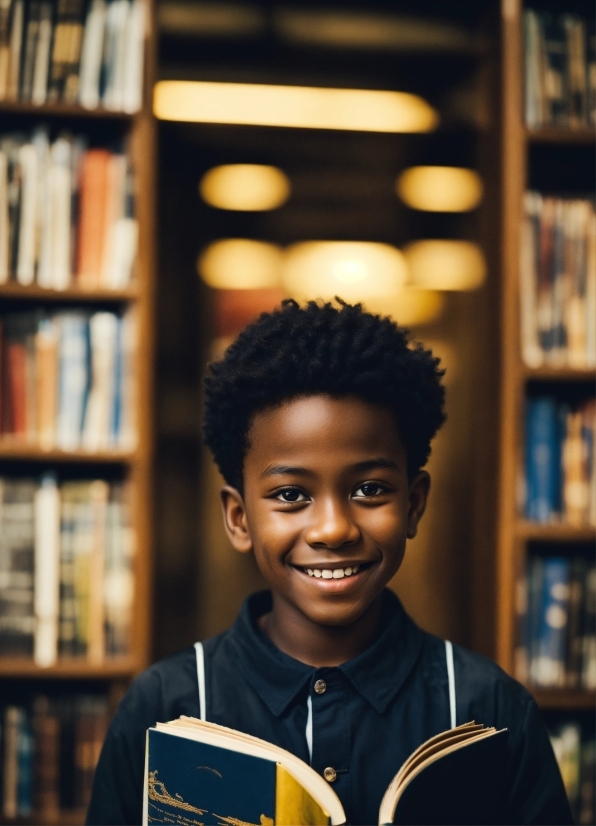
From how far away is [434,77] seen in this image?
2.26m

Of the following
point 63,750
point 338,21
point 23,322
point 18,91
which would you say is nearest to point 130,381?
point 23,322

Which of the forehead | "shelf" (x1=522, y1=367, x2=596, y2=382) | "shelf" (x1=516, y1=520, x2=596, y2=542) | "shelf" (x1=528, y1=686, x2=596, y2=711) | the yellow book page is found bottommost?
"shelf" (x1=528, y1=686, x2=596, y2=711)

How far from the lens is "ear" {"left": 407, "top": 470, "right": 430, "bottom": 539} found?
94cm

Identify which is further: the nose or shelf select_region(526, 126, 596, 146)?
shelf select_region(526, 126, 596, 146)

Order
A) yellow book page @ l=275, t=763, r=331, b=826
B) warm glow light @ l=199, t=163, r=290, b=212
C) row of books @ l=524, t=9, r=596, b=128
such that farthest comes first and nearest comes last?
1. warm glow light @ l=199, t=163, r=290, b=212
2. row of books @ l=524, t=9, r=596, b=128
3. yellow book page @ l=275, t=763, r=331, b=826

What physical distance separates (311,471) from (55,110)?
1.24m

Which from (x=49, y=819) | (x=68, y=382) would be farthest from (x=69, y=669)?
(x=68, y=382)

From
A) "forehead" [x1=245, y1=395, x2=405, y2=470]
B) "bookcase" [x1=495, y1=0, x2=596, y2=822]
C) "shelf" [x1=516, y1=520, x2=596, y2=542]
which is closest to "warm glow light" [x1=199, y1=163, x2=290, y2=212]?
"bookcase" [x1=495, y1=0, x2=596, y2=822]

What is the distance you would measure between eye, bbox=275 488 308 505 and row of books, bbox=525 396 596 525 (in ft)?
3.56

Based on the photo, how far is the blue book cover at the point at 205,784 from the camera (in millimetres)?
677

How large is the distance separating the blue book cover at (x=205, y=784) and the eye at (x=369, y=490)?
0.28 m

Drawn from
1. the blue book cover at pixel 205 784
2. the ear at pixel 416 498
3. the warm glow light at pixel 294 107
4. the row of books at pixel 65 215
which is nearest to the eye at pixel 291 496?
the ear at pixel 416 498

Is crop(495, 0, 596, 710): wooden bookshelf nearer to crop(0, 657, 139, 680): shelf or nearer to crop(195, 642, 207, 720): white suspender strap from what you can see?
crop(0, 657, 139, 680): shelf

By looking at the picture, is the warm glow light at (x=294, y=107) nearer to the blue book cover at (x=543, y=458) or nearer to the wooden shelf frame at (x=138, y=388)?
the wooden shelf frame at (x=138, y=388)
